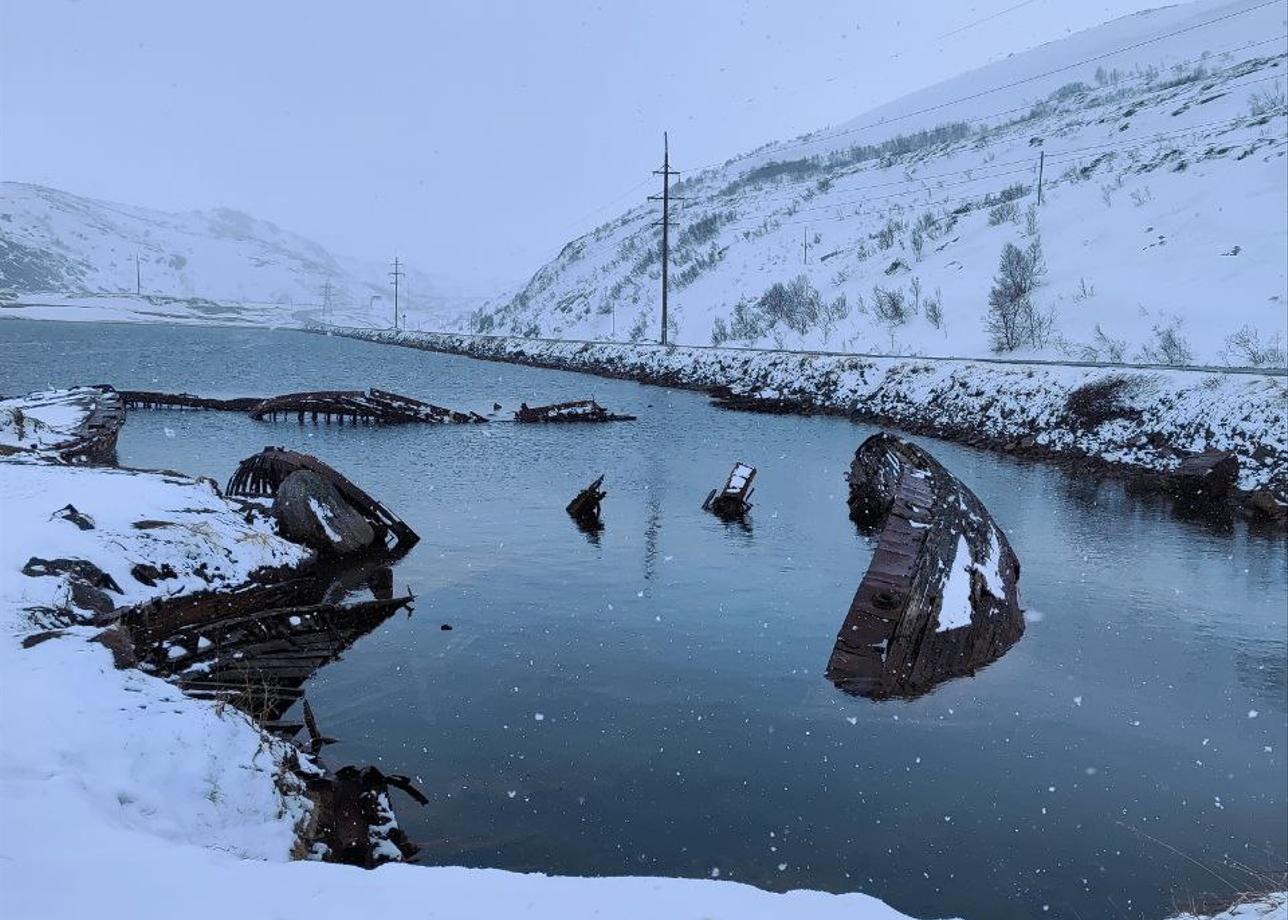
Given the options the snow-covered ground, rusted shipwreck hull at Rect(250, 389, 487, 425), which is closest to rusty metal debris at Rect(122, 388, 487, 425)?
rusted shipwreck hull at Rect(250, 389, 487, 425)

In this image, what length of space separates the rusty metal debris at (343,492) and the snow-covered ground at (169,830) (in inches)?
317

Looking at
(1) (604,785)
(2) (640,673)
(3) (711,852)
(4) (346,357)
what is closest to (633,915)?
(3) (711,852)

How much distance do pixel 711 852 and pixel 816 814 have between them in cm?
127

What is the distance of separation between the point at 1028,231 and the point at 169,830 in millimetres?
55452

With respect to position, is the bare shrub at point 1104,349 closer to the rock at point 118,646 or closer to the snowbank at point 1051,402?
the snowbank at point 1051,402

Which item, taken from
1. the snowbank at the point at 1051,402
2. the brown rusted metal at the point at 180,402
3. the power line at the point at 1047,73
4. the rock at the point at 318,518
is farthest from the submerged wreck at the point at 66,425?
the power line at the point at 1047,73

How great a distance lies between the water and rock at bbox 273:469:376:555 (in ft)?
4.18

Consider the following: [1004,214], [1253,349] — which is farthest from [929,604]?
[1004,214]

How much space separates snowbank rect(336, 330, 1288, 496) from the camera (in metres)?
22.0

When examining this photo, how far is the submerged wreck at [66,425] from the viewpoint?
20.7 m

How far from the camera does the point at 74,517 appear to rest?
1196cm

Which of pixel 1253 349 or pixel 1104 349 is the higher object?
pixel 1104 349

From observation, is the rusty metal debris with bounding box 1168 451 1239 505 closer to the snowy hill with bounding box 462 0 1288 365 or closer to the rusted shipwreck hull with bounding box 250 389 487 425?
the snowy hill with bounding box 462 0 1288 365

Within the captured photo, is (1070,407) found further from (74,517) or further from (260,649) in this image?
(74,517)
